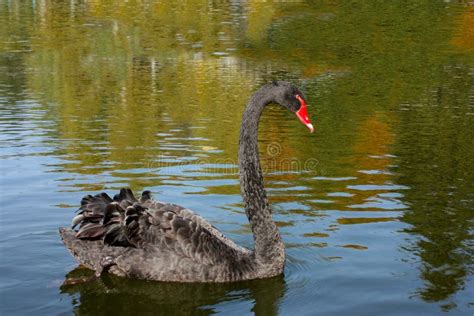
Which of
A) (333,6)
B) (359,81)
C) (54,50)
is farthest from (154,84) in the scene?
Result: (333,6)

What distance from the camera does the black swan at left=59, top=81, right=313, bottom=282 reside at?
7.39m

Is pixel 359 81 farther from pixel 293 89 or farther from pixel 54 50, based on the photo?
pixel 293 89

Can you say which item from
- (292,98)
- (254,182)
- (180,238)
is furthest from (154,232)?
(292,98)

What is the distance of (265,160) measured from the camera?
13.8 m

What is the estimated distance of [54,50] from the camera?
30531 millimetres

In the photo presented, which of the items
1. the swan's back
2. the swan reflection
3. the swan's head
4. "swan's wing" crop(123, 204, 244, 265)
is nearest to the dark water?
the swan reflection

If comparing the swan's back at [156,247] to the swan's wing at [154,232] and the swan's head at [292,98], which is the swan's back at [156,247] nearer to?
the swan's wing at [154,232]

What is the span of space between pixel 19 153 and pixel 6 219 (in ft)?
13.3

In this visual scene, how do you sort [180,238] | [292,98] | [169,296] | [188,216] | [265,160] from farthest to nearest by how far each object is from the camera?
1. [265,160]
2. [188,216]
3. [292,98]
4. [180,238]
5. [169,296]

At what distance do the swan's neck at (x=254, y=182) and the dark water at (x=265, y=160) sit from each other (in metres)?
0.45

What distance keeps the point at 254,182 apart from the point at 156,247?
1139mm

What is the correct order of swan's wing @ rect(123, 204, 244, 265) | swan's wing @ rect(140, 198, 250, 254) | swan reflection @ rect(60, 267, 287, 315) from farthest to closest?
swan's wing @ rect(140, 198, 250, 254) → swan's wing @ rect(123, 204, 244, 265) → swan reflection @ rect(60, 267, 287, 315)

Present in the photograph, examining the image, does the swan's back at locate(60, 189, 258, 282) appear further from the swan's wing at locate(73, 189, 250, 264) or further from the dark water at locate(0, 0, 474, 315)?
the dark water at locate(0, 0, 474, 315)

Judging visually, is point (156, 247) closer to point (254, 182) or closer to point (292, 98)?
point (254, 182)
